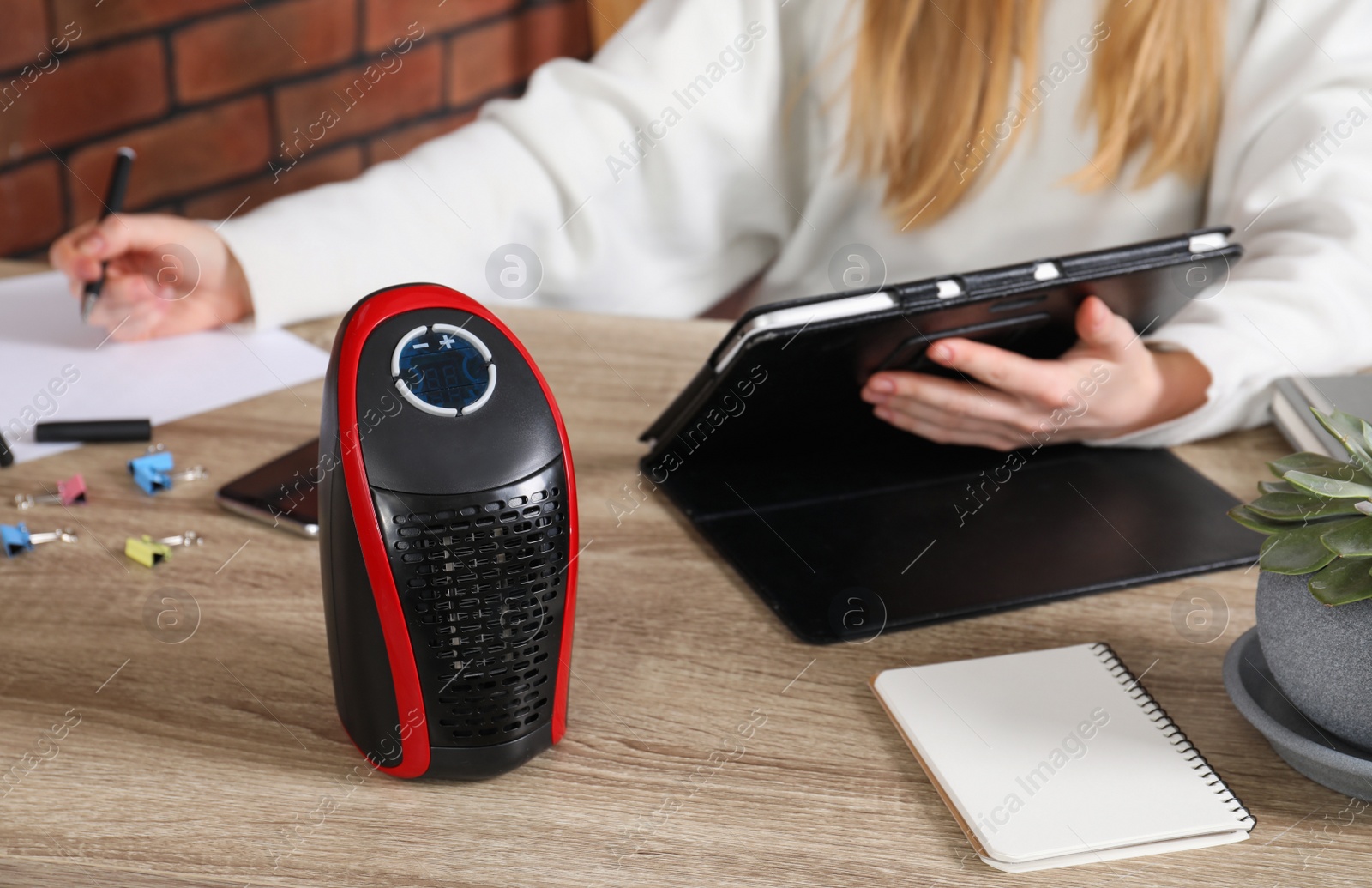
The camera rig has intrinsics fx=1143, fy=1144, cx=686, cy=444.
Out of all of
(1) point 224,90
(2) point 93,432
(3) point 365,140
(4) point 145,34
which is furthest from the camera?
(3) point 365,140

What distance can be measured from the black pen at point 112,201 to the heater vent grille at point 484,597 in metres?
0.56

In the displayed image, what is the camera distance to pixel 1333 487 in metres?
0.46

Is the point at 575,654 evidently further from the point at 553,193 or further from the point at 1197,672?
the point at 553,193

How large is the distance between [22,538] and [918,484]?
1.69 ft

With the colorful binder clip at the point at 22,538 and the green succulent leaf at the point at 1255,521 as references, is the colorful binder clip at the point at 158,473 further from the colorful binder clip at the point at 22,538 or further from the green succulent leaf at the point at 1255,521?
the green succulent leaf at the point at 1255,521

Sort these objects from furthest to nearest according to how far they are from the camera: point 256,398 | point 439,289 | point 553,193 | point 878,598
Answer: point 553,193, point 256,398, point 878,598, point 439,289

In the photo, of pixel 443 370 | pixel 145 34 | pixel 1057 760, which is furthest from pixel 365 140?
pixel 1057 760

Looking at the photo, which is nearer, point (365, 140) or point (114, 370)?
point (114, 370)

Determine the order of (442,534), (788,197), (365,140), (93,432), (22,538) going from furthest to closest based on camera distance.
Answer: (365,140) → (788,197) → (93,432) → (22,538) → (442,534)

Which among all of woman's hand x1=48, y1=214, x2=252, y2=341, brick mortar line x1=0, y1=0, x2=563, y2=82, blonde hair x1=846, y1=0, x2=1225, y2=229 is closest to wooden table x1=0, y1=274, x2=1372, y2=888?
woman's hand x1=48, y1=214, x2=252, y2=341

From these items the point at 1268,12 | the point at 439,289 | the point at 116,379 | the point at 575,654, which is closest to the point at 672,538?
the point at 575,654

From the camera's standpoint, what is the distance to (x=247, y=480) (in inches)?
26.9

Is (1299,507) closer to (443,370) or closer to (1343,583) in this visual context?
(1343,583)

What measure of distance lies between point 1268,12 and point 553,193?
0.65 m
